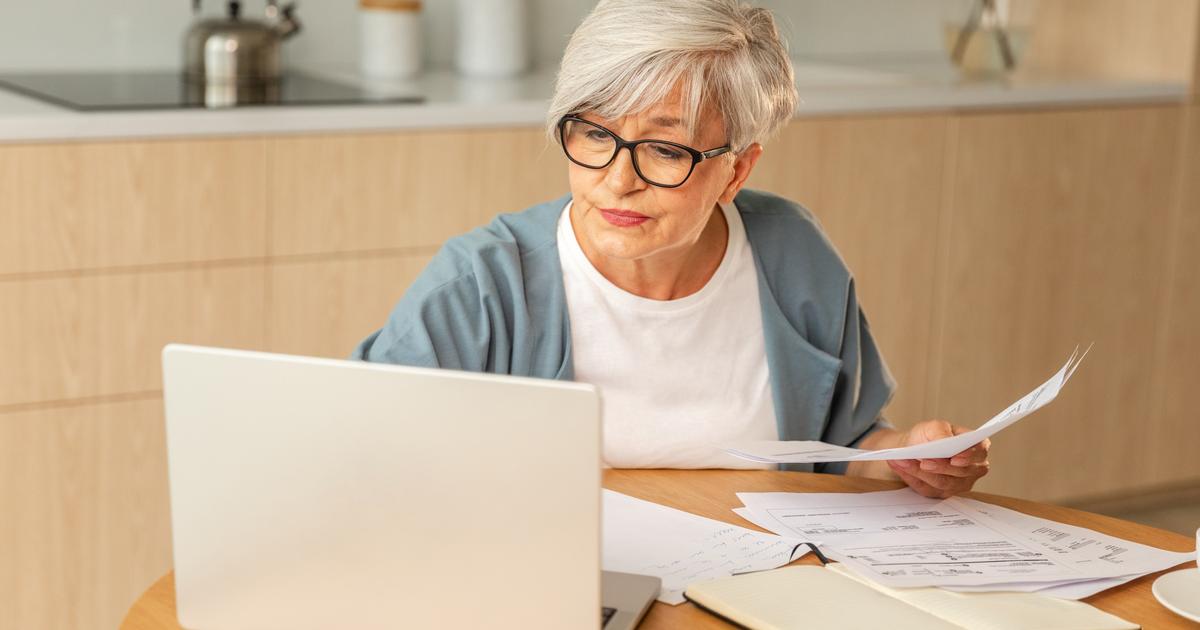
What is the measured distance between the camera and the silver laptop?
105cm

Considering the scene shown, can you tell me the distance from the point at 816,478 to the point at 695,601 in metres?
0.41

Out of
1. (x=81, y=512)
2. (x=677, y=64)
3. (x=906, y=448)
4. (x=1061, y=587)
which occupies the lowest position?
(x=81, y=512)

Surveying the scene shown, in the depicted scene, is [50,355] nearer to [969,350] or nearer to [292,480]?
[292,480]

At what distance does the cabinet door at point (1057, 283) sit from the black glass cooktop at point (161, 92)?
132 centimetres

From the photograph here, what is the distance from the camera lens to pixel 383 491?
1.08 meters

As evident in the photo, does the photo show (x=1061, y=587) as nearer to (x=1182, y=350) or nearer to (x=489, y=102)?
(x=489, y=102)

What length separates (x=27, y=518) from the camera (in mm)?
2406

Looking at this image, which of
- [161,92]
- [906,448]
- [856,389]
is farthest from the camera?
[161,92]

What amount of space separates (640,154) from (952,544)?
53cm

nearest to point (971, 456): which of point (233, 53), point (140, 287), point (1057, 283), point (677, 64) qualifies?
point (677, 64)

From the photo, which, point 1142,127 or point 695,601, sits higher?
point 1142,127

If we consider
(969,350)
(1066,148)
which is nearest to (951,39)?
(1066,148)

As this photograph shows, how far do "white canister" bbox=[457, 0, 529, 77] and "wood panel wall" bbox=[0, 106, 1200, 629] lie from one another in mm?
439

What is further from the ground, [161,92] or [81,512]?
[161,92]
